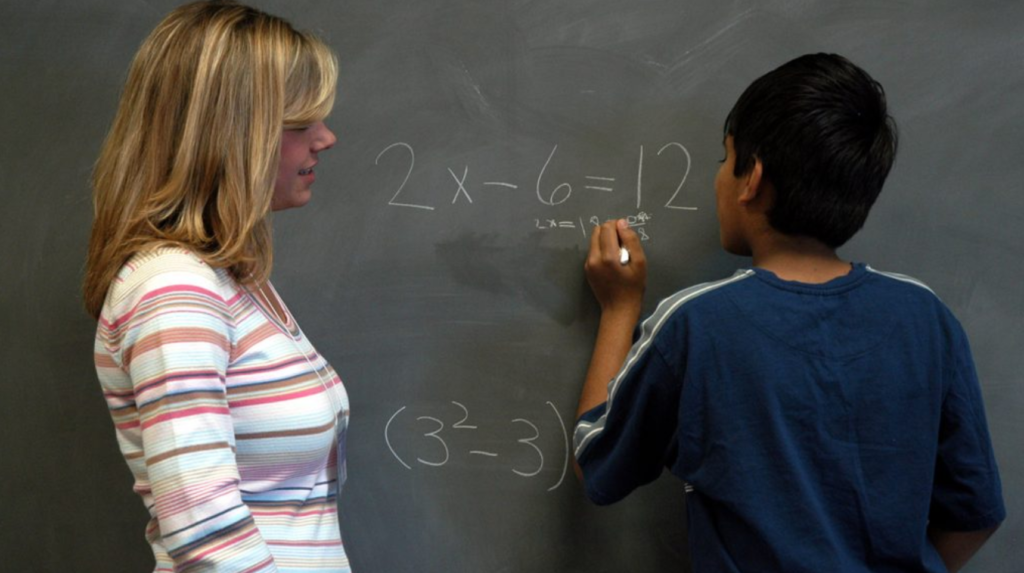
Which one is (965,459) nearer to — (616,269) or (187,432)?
(616,269)

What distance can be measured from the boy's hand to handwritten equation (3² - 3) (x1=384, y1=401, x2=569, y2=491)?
0.61 feet

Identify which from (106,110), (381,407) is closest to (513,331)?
(381,407)

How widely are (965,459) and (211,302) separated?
857mm

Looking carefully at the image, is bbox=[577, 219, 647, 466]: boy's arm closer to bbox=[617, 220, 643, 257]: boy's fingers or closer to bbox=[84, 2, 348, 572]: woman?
bbox=[617, 220, 643, 257]: boy's fingers

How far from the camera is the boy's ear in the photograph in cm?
104

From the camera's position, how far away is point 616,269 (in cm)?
127

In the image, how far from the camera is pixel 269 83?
0.97 meters

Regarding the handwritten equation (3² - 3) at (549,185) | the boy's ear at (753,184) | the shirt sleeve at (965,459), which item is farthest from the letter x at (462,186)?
the shirt sleeve at (965,459)

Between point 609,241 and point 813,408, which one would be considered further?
point 609,241

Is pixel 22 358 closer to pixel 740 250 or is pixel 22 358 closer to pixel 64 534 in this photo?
pixel 64 534

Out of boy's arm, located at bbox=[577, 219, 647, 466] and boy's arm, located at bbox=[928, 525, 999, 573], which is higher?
boy's arm, located at bbox=[577, 219, 647, 466]

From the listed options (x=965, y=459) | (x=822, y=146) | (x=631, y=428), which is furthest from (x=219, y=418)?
(x=965, y=459)

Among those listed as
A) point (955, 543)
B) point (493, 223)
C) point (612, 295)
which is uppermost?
point (493, 223)

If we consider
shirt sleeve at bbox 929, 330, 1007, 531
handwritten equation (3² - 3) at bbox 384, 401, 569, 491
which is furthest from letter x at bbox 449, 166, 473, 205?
shirt sleeve at bbox 929, 330, 1007, 531
